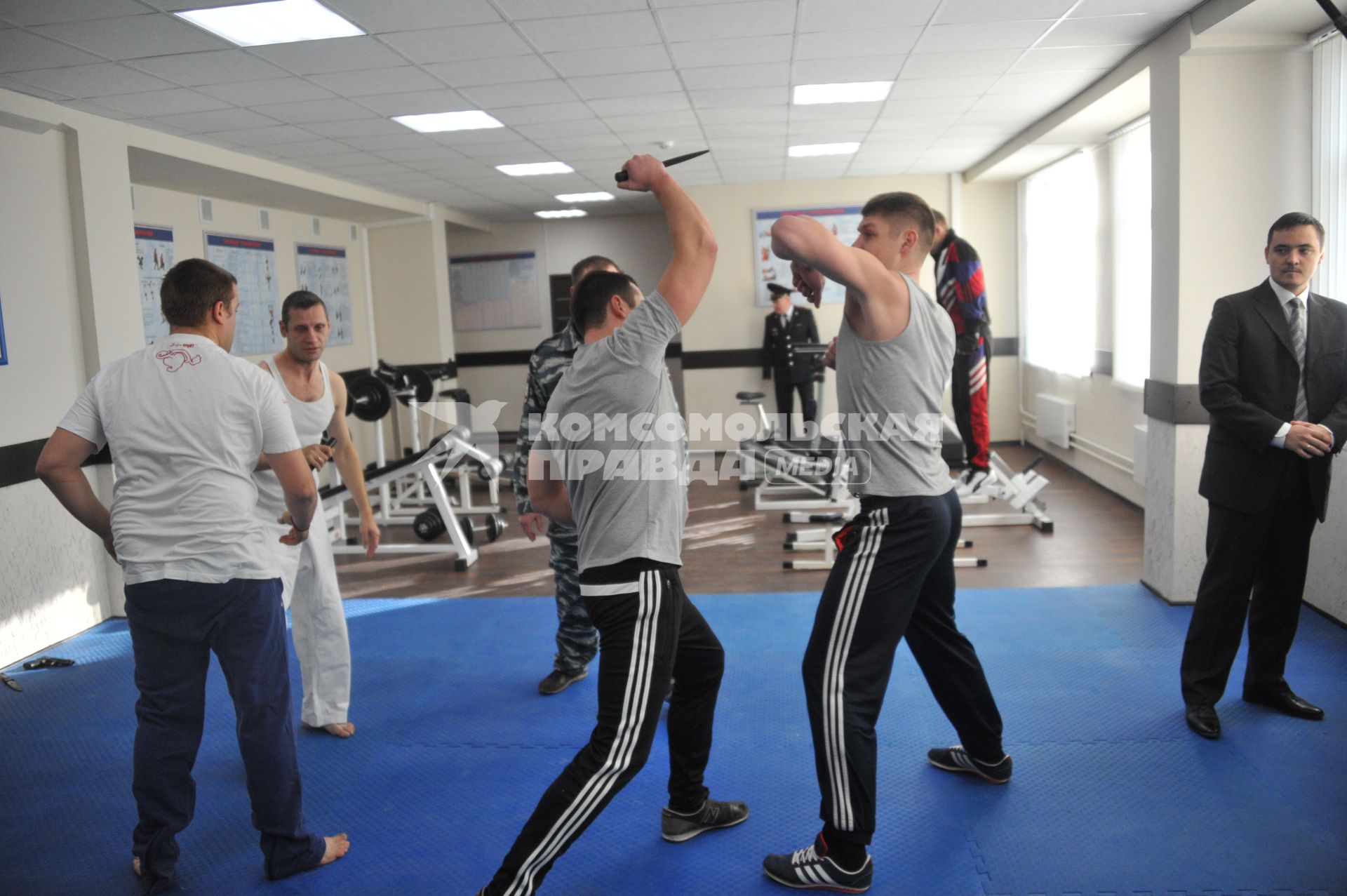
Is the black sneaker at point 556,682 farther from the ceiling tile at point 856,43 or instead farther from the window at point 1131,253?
the window at point 1131,253

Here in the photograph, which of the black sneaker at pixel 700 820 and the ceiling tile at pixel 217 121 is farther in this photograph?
the ceiling tile at pixel 217 121

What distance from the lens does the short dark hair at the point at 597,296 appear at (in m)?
2.07

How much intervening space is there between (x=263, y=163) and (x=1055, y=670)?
591 cm

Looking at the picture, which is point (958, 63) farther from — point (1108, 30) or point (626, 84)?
point (626, 84)

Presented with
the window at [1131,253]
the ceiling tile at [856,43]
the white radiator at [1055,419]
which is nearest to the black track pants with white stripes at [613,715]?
the ceiling tile at [856,43]

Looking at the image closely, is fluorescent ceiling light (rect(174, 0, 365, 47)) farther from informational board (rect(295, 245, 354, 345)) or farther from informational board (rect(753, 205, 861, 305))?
informational board (rect(753, 205, 861, 305))

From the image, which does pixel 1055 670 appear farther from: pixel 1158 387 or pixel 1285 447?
pixel 1158 387

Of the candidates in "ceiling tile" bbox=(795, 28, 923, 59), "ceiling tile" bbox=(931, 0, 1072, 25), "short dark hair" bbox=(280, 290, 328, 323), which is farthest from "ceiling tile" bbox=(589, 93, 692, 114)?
"short dark hair" bbox=(280, 290, 328, 323)

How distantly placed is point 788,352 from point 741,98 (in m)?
3.61

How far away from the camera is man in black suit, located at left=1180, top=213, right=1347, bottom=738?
9.16 ft

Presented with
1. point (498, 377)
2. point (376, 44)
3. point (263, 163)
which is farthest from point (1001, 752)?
point (498, 377)

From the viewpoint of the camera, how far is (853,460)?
7.13 feet

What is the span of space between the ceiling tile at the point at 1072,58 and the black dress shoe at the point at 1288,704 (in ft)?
10.7

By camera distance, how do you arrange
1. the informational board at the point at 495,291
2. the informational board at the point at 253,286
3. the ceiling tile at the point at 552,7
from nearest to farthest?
1. the ceiling tile at the point at 552,7
2. the informational board at the point at 253,286
3. the informational board at the point at 495,291
